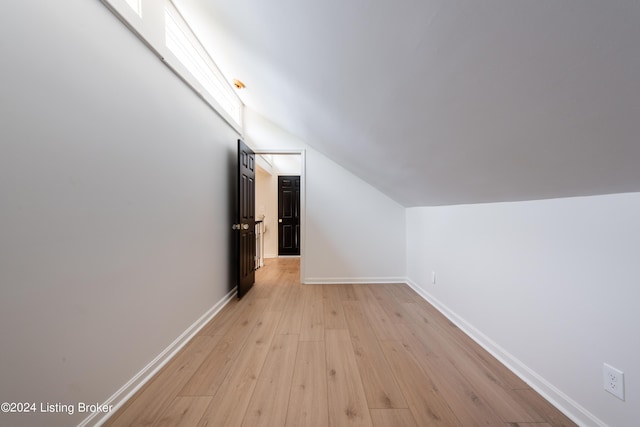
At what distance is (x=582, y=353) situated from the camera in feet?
3.56

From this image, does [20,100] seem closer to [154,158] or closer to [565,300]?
[154,158]

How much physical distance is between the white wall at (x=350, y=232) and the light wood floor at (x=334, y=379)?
1030 mm

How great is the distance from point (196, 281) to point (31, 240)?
122 centimetres

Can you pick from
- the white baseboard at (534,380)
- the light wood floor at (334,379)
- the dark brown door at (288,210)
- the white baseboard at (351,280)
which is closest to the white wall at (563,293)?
the white baseboard at (534,380)

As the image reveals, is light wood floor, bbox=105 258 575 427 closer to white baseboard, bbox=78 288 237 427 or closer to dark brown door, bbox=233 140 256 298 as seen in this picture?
white baseboard, bbox=78 288 237 427

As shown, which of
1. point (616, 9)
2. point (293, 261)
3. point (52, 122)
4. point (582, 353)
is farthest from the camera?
point (293, 261)

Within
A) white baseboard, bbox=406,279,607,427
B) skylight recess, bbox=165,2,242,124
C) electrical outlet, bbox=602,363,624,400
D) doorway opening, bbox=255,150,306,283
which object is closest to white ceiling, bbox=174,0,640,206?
skylight recess, bbox=165,2,242,124

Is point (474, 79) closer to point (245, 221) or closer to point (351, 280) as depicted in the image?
point (245, 221)

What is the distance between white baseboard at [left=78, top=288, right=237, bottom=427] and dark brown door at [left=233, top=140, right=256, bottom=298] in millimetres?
691

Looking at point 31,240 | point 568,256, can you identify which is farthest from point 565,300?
point 31,240

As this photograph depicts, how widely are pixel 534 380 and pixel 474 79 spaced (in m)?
1.72

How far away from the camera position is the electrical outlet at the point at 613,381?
0.94m

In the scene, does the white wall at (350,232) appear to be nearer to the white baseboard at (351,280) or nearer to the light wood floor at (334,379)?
the white baseboard at (351,280)

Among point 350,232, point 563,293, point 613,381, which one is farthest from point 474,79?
point 350,232
